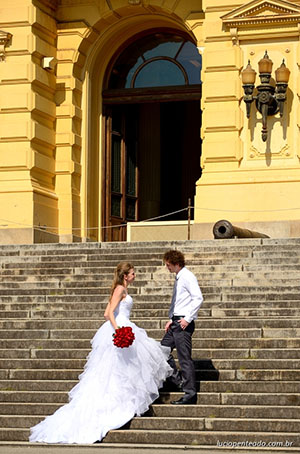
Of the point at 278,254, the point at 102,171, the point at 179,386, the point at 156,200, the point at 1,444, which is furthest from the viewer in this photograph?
the point at 156,200

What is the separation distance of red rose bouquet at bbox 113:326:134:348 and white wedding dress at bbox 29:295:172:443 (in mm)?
187

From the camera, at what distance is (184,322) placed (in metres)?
12.7

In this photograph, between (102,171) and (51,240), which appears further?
(102,171)

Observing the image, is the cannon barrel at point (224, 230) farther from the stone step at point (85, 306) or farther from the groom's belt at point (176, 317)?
the groom's belt at point (176, 317)

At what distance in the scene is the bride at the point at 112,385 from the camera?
473 inches

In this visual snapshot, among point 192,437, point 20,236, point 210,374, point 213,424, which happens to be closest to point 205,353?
point 210,374

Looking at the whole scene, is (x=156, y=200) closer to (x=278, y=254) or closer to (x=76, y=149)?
(x=76, y=149)

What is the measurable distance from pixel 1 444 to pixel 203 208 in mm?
10337

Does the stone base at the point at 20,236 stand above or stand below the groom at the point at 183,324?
above

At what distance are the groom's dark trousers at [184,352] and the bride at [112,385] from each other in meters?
0.15

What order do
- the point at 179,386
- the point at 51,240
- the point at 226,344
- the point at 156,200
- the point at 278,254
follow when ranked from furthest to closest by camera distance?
the point at 156,200 < the point at 51,240 < the point at 278,254 < the point at 226,344 < the point at 179,386

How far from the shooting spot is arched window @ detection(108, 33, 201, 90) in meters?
24.9

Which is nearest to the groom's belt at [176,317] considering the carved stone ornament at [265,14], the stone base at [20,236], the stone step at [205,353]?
the stone step at [205,353]

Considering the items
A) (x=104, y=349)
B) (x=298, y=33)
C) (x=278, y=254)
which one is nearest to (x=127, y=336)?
(x=104, y=349)
